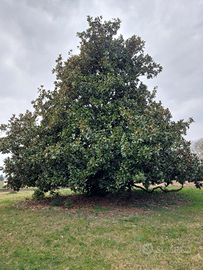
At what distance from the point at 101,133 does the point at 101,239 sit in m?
5.47

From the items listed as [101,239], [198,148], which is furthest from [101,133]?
[198,148]

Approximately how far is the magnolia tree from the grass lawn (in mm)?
1880

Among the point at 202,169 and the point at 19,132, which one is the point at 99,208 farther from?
the point at 19,132

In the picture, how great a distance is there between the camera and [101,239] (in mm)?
6582

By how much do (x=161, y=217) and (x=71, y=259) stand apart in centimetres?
544

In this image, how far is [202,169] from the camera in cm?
1198

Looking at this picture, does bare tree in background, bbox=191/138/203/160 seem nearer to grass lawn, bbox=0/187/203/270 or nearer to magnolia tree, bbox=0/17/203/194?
magnolia tree, bbox=0/17/203/194

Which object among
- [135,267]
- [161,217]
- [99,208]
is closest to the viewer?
[135,267]

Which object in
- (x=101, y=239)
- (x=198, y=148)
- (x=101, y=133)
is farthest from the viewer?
(x=198, y=148)

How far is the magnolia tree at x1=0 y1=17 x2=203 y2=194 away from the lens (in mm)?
9883

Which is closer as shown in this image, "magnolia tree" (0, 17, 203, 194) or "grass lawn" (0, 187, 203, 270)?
"grass lawn" (0, 187, 203, 270)

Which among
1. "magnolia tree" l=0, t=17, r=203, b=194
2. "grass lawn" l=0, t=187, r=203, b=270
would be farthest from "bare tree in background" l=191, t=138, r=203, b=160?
"grass lawn" l=0, t=187, r=203, b=270

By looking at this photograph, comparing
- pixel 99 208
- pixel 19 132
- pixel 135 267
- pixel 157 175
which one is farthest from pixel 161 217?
pixel 19 132

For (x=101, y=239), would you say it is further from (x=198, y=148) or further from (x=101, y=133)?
(x=198, y=148)
